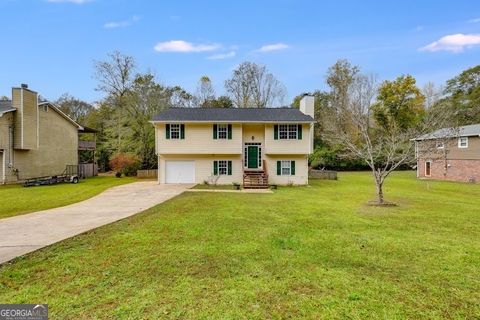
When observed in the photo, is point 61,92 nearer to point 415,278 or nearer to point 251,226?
point 251,226

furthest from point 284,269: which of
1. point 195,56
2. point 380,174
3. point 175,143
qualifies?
point 195,56

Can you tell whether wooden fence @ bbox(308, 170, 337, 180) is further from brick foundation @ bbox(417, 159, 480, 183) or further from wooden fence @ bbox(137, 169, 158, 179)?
wooden fence @ bbox(137, 169, 158, 179)

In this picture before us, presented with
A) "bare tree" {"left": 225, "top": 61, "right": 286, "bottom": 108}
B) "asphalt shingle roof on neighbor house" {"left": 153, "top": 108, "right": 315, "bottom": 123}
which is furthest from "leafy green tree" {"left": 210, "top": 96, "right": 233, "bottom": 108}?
"asphalt shingle roof on neighbor house" {"left": 153, "top": 108, "right": 315, "bottom": 123}

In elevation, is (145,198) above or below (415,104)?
below

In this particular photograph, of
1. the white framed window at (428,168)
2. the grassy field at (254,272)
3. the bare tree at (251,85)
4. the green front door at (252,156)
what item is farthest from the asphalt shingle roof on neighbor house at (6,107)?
the white framed window at (428,168)

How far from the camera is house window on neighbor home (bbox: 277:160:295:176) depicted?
867 inches

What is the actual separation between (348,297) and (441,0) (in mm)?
18509

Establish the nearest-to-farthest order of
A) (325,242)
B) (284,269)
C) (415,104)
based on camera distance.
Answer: (284,269) < (325,242) < (415,104)

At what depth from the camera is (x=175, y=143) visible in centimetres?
2133

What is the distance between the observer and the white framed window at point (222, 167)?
Result: 22078 mm

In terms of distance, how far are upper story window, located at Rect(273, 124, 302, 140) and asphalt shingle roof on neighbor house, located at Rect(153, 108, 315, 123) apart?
1.76 ft

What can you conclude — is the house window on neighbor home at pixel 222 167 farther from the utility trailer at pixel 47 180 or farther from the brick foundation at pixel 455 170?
the brick foundation at pixel 455 170

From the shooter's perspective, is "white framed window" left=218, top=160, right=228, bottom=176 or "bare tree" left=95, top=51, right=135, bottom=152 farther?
"bare tree" left=95, top=51, right=135, bottom=152

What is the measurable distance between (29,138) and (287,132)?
19.1 meters
